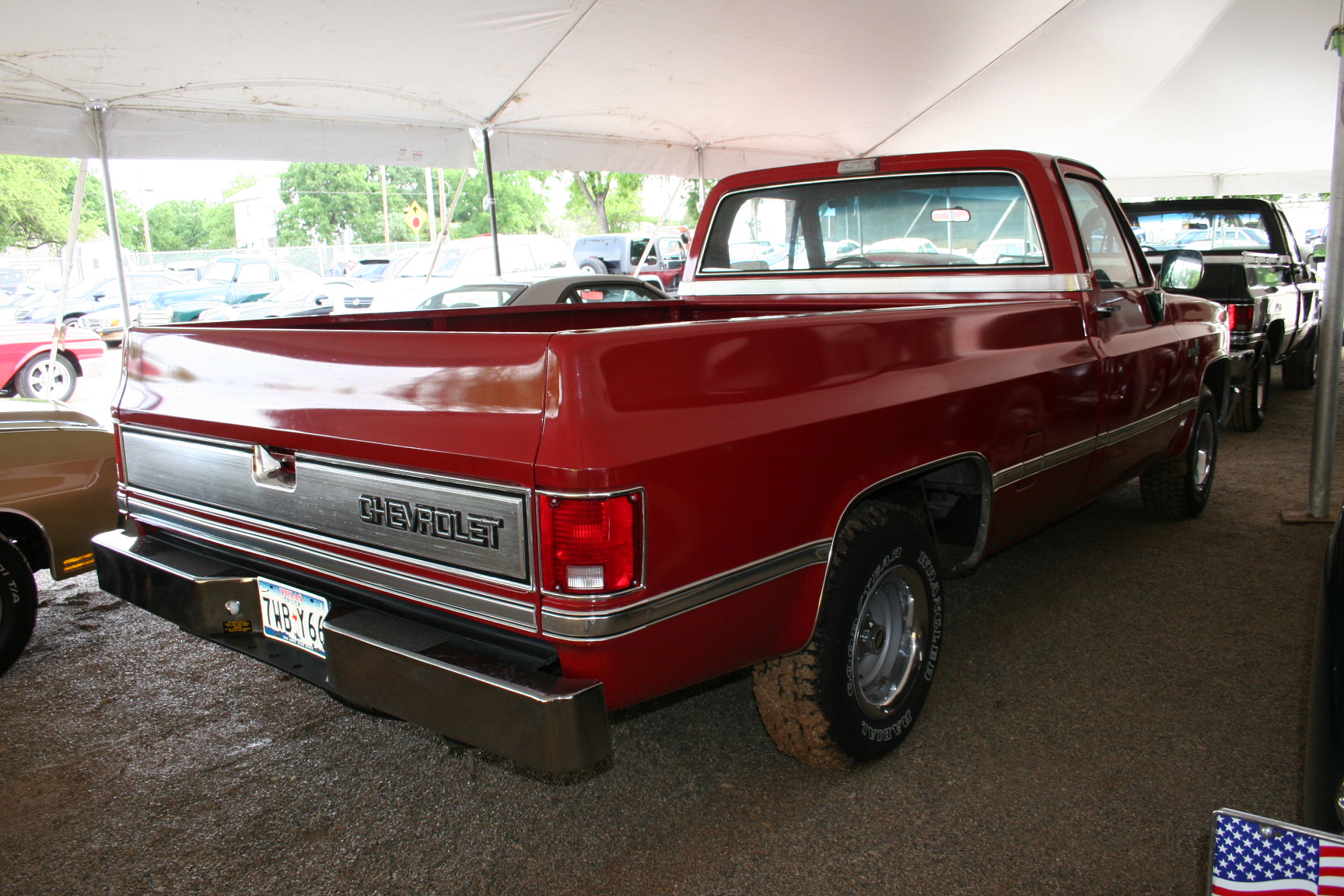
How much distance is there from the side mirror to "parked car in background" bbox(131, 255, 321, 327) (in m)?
17.8

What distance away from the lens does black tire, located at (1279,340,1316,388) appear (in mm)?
10117

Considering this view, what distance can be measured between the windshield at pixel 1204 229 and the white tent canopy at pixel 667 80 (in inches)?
94.4

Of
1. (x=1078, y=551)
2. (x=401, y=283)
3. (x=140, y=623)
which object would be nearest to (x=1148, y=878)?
(x=1078, y=551)

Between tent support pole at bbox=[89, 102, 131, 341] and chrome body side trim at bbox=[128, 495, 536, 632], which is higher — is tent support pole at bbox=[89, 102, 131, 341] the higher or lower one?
the higher one

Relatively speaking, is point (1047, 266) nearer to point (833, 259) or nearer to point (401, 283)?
point (833, 259)

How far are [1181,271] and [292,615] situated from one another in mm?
4363

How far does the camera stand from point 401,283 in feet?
40.7

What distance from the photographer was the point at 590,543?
1757 mm

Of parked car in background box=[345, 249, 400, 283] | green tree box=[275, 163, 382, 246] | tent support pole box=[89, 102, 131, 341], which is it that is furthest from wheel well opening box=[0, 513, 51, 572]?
green tree box=[275, 163, 382, 246]

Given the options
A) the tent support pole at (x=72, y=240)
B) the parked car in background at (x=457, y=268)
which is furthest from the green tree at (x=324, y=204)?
the tent support pole at (x=72, y=240)

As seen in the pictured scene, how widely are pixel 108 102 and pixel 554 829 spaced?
22.9 feet

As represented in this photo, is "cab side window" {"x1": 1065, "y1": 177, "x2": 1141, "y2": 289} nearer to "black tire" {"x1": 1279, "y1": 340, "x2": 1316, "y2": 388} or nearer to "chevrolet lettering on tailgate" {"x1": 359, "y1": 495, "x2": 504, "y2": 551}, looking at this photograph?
"chevrolet lettering on tailgate" {"x1": 359, "y1": 495, "x2": 504, "y2": 551}

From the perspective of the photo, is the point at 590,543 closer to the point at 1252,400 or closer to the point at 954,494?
the point at 954,494

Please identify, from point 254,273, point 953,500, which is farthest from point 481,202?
point 953,500
